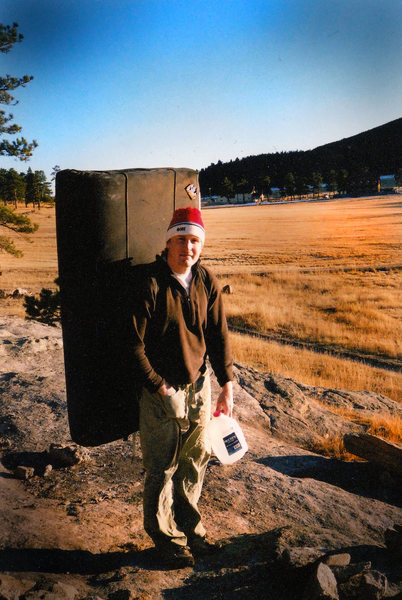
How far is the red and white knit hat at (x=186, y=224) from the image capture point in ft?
10.0

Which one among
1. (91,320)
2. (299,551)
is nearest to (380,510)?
(299,551)

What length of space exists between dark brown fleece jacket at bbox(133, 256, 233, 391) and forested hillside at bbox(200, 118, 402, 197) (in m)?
122

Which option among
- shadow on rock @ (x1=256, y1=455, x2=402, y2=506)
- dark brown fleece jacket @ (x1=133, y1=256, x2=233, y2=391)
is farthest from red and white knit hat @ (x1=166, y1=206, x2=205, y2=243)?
shadow on rock @ (x1=256, y1=455, x2=402, y2=506)

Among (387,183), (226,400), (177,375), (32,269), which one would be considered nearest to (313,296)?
(32,269)

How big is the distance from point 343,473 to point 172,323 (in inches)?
142

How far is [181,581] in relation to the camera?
3143mm

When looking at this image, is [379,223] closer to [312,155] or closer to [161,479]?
[161,479]

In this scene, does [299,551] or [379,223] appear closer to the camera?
[299,551]

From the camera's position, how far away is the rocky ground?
306 cm

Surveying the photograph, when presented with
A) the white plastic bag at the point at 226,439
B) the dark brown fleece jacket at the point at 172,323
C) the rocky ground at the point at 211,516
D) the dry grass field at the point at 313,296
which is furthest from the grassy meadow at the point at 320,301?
the dark brown fleece jacket at the point at 172,323

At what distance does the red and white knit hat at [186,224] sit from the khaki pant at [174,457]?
0.96 m

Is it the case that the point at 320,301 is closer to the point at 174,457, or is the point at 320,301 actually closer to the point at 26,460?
the point at 26,460

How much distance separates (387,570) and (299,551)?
68 cm

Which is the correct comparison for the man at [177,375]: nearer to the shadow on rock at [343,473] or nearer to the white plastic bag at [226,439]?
the white plastic bag at [226,439]
